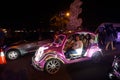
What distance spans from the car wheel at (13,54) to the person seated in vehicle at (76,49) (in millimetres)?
4779

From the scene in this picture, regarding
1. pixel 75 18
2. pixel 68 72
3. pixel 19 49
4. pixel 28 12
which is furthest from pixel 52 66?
pixel 28 12

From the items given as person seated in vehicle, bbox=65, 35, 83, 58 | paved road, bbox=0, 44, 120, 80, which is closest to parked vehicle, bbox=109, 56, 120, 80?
paved road, bbox=0, 44, 120, 80

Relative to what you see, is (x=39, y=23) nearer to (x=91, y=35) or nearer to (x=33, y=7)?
(x=33, y=7)

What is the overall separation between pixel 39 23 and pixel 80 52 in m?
21.8

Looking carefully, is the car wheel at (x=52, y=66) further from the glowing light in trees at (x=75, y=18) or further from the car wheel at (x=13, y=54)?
the glowing light in trees at (x=75, y=18)

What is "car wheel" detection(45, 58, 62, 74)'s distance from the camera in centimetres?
968

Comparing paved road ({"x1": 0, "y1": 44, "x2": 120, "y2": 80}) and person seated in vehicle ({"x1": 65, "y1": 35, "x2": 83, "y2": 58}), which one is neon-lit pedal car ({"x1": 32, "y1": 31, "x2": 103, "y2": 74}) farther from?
paved road ({"x1": 0, "y1": 44, "x2": 120, "y2": 80})

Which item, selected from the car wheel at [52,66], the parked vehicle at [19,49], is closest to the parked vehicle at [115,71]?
the car wheel at [52,66]

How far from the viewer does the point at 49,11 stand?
34.8 metres

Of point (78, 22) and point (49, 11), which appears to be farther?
point (49, 11)

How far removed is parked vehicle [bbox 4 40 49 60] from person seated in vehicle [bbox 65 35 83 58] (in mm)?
4533

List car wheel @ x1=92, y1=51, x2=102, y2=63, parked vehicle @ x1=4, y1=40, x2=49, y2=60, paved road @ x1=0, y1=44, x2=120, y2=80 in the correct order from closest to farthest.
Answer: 1. paved road @ x1=0, y1=44, x2=120, y2=80
2. car wheel @ x1=92, y1=51, x2=102, y2=63
3. parked vehicle @ x1=4, y1=40, x2=49, y2=60

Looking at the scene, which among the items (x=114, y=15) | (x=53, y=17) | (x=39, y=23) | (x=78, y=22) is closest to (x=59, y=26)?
(x=53, y=17)

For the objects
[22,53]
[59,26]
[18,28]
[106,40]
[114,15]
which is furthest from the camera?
[114,15]
